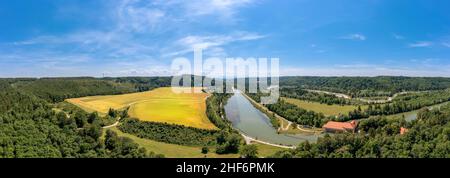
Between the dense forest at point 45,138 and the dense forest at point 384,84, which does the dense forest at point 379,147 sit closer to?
the dense forest at point 45,138

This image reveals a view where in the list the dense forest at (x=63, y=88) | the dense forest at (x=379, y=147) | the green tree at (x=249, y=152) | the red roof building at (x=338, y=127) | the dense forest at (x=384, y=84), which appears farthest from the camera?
the dense forest at (x=384, y=84)

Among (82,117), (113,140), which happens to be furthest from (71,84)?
(113,140)

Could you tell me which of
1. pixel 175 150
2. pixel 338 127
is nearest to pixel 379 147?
pixel 338 127

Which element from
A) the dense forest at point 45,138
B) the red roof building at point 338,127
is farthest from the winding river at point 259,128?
the dense forest at point 45,138

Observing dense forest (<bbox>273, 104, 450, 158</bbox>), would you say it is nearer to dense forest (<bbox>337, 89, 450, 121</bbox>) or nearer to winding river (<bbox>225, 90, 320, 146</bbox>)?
winding river (<bbox>225, 90, 320, 146</bbox>)

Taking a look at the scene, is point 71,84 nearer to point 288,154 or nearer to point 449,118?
point 288,154

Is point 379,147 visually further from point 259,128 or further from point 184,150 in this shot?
point 259,128
